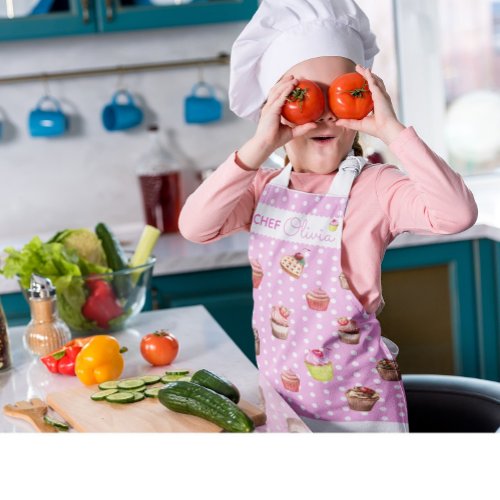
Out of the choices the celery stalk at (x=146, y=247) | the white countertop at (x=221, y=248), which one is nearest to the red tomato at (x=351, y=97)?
the celery stalk at (x=146, y=247)

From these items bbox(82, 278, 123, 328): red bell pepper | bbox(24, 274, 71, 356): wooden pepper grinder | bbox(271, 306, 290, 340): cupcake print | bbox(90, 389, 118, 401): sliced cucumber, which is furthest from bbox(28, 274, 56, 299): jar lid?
bbox(271, 306, 290, 340): cupcake print

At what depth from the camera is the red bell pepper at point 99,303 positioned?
1178 millimetres

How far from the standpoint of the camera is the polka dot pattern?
0.85 metres

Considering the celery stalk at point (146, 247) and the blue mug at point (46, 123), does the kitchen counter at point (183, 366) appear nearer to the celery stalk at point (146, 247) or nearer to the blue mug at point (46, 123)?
the celery stalk at point (146, 247)

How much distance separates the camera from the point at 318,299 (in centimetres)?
86

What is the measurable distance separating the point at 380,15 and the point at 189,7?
0.59 m

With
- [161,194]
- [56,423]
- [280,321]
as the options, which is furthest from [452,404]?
[161,194]

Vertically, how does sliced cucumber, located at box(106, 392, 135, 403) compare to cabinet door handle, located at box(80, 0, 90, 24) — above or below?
below

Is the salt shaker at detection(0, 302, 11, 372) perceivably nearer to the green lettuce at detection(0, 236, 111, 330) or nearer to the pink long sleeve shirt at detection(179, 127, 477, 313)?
the green lettuce at detection(0, 236, 111, 330)

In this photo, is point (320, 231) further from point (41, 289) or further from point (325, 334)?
point (41, 289)

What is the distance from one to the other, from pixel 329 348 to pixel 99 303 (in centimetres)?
44

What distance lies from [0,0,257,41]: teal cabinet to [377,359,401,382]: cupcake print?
4.15 ft

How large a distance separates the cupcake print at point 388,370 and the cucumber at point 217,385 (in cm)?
17
